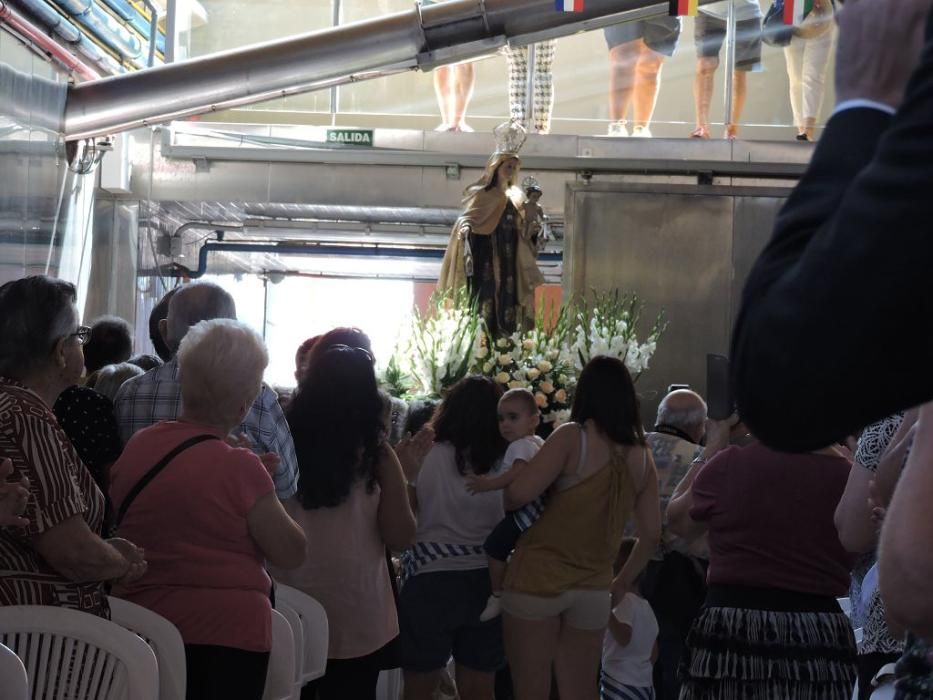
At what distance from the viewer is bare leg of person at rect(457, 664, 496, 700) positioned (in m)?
5.43

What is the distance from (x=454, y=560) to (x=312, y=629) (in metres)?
1.37

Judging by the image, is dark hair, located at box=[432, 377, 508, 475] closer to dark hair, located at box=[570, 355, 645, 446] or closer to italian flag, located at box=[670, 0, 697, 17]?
dark hair, located at box=[570, 355, 645, 446]

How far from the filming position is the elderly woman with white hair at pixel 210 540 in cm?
329

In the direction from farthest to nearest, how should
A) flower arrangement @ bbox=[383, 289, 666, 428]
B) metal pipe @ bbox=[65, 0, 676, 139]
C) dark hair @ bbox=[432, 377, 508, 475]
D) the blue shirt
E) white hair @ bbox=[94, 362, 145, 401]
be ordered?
metal pipe @ bbox=[65, 0, 676, 139] → flower arrangement @ bbox=[383, 289, 666, 428] → dark hair @ bbox=[432, 377, 508, 475] → white hair @ bbox=[94, 362, 145, 401] → the blue shirt

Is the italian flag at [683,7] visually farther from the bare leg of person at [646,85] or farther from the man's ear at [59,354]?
the man's ear at [59,354]

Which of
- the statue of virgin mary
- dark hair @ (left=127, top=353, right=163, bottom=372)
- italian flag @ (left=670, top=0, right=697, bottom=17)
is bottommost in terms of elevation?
dark hair @ (left=127, top=353, right=163, bottom=372)

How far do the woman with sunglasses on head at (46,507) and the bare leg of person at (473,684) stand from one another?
2485mm

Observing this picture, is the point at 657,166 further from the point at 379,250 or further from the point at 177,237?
the point at 177,237

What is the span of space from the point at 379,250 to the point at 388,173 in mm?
2950

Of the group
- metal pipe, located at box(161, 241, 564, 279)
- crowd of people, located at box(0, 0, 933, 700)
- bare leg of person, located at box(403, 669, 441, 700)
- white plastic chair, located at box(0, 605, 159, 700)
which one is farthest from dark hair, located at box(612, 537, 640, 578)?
metal pipe, located at box(161, 241, 564, 279)

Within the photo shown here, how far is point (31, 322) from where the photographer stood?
3.22 meters

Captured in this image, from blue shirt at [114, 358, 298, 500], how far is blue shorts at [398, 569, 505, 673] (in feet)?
4.64

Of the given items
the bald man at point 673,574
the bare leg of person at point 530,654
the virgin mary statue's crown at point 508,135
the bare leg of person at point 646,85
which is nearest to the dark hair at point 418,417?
the bald man at point 673,574

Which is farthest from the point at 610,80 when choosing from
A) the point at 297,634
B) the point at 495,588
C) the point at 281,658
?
the point at 281,658
